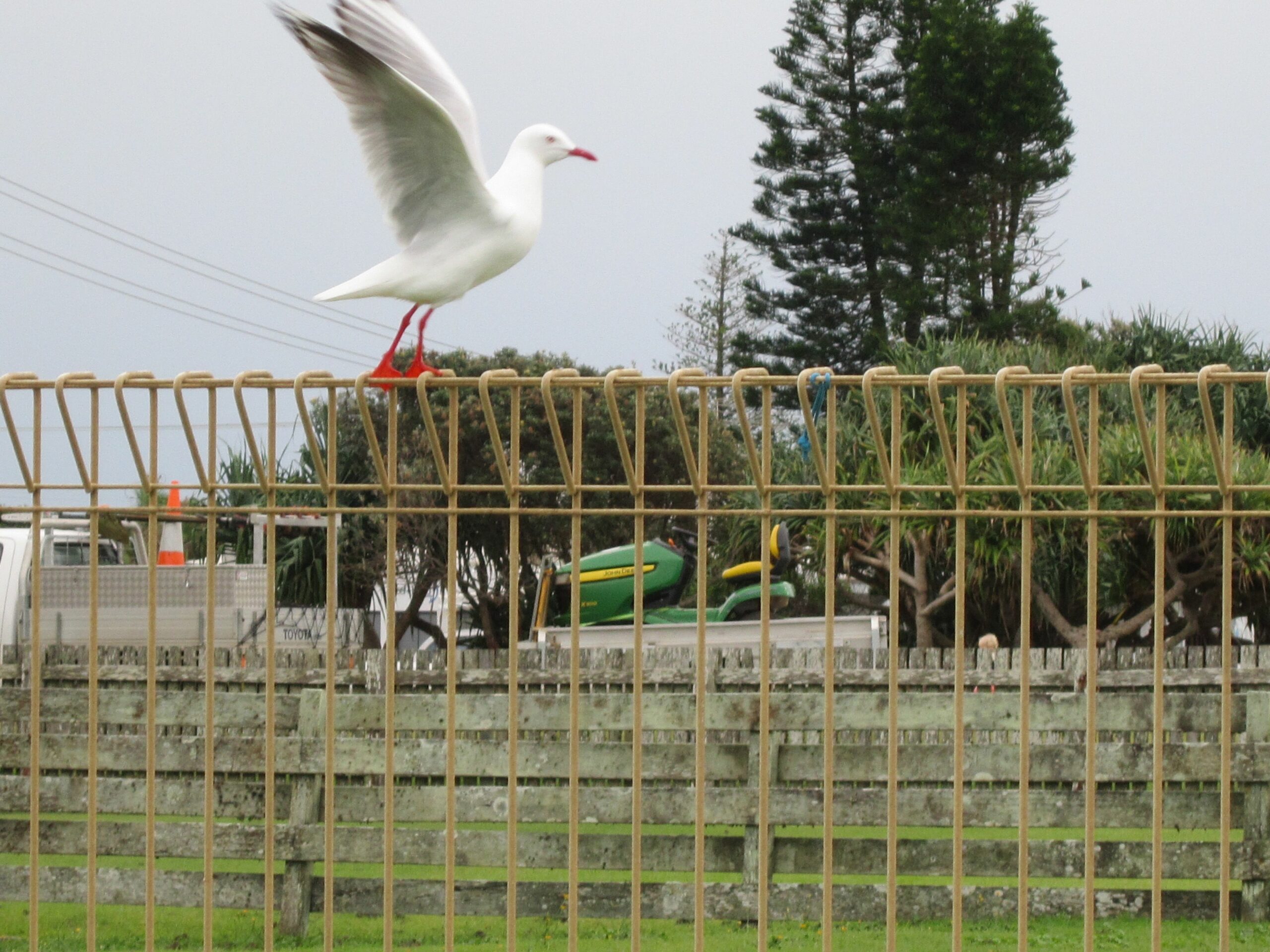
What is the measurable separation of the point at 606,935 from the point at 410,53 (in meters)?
3.50

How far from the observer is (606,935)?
593cm

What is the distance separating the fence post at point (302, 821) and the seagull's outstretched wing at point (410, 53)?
2.55 m

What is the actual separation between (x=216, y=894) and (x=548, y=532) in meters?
14.0

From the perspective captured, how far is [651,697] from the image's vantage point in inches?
231

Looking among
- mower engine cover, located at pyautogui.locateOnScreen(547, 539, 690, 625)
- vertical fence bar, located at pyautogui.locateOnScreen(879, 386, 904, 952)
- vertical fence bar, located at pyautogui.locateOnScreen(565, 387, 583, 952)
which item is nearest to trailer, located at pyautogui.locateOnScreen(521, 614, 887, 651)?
mower engine cover, located at pyautogui.locateOnScreen(547, 539, 690, 625)

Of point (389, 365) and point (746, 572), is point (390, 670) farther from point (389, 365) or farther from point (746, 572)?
point (746, 572)

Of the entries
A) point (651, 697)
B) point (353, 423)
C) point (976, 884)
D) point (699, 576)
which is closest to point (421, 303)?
point (699, 576)

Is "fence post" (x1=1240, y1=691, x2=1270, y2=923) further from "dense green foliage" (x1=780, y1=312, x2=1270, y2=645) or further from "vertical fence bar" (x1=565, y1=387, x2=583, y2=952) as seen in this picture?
"dense green foliage" (x1=780, y1=312, x2=1270, y2=645)

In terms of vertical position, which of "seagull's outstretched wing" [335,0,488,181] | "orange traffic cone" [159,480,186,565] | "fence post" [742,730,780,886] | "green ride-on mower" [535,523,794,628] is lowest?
"fence post" [742,730,780,886]

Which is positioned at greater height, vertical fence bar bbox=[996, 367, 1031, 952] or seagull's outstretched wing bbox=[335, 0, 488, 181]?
seagull's outstretched wing bbox=[335, 0, 488, 181]

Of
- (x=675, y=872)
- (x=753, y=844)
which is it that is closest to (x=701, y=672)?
(x=753, y=844)

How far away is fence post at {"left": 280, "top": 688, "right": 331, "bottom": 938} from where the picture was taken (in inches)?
229

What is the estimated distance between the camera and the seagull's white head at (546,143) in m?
3.96

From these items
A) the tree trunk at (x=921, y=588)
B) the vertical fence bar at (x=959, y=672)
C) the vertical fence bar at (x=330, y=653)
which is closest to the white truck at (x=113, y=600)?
the tree trunk at (x=921, y=588)
